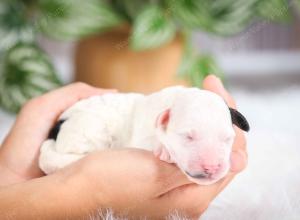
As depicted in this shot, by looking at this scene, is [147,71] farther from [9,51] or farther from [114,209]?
[114,209]

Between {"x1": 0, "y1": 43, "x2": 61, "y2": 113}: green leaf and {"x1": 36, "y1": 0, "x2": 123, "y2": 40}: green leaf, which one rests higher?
{"x1": 36, "y1": 0, "x2": 123, "y2": 40}: green leaf

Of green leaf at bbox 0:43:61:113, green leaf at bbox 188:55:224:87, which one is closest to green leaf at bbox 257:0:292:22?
green leaf at bbox 188:55:224:87

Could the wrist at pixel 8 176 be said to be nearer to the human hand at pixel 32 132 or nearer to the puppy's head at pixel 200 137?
the human hand at pixel 32 132

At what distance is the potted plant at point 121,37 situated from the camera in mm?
1242

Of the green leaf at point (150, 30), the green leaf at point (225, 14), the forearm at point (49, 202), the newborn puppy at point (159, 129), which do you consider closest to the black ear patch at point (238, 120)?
the newborn puppy at point (159, 129)

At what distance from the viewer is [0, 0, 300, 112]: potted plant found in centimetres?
124

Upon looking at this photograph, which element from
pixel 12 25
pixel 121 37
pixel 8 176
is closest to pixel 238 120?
pixel 8 176

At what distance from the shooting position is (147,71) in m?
1.36

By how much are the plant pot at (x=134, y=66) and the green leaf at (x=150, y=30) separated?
0.15 m

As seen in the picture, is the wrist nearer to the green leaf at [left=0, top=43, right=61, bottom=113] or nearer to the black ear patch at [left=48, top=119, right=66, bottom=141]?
the black ear patch at [left=48, top=119, right=66, bottom=141]

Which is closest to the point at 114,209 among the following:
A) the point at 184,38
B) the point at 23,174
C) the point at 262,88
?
the point at 23,174

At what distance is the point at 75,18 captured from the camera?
128cm

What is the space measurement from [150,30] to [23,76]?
305mm

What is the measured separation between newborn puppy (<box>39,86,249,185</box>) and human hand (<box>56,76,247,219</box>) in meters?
0.02
